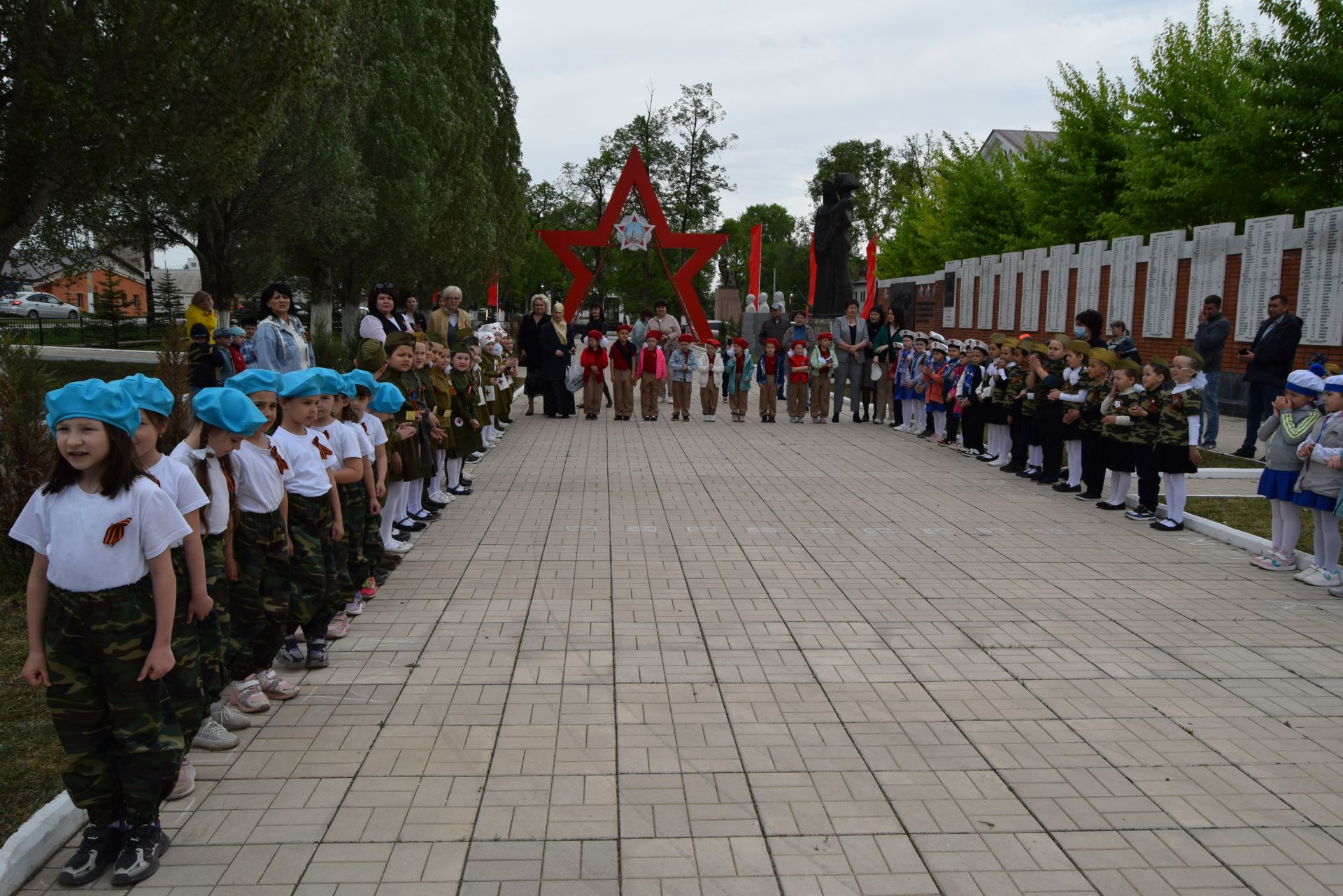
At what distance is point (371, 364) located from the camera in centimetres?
775

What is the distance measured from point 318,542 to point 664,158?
4637cm

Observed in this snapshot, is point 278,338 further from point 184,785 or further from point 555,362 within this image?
point 555,362

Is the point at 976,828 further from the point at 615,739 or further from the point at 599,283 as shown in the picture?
the point at 599,283

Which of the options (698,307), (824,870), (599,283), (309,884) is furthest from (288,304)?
(599,283)

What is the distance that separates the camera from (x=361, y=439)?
6047 mm

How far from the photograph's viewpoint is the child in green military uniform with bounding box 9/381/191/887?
339 cm

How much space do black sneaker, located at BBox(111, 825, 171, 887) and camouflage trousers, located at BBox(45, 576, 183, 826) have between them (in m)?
0.05

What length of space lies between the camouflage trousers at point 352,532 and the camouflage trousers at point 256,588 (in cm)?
82

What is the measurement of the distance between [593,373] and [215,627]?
47.8 ft

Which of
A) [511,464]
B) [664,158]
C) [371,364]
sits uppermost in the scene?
[664,158]

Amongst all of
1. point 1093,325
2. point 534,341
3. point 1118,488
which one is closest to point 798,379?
point 534,341

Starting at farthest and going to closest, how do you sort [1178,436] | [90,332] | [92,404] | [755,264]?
[755,264], [90,332], [1178,436], [92,404]

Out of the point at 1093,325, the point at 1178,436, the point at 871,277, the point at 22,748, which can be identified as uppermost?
the point at 871,277

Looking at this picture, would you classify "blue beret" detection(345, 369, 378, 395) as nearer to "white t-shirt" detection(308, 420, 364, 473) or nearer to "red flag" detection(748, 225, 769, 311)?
"white t-shirt" detection(308, 420, 364, 473)
